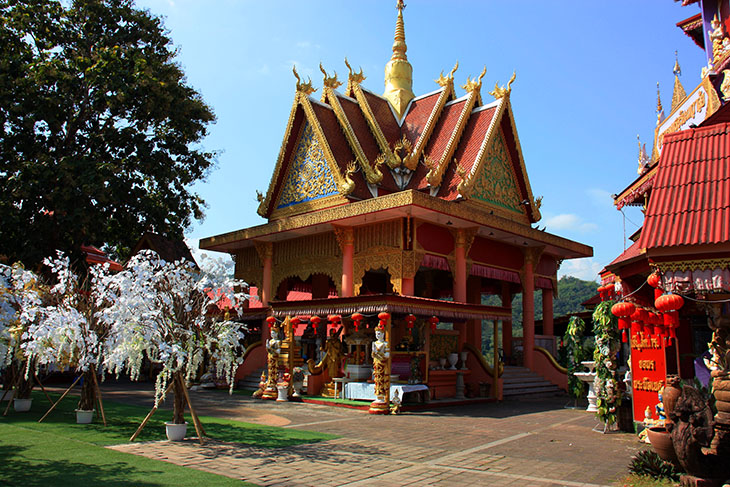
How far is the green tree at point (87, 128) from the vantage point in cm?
1794

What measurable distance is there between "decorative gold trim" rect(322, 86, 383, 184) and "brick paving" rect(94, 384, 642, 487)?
8273 millimetres

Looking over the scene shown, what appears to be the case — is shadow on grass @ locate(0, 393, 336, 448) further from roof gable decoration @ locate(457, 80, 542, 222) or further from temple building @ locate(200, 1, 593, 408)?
roof gable decoration @ locate(457, 80, 542, 222)

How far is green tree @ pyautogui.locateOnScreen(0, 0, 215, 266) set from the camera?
17938 mm

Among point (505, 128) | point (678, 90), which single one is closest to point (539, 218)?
point (505, 128)

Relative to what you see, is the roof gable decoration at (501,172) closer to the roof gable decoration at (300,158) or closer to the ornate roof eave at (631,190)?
the roof gable decoration at (300,158)

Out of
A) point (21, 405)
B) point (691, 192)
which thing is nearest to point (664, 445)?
point (691, 192)

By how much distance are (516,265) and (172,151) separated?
13004 mm

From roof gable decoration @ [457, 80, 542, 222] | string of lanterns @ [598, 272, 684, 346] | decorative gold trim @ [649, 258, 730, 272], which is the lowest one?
string of lanterns @ [598, 272, 684, 346]

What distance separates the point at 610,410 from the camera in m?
10.2

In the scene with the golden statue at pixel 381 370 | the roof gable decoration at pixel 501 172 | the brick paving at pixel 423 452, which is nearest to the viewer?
the brick paving at pixel 423 452

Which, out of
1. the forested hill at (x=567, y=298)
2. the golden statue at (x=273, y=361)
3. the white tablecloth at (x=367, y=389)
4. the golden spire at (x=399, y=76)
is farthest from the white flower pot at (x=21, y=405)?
the forested hill at (x=567, y=298)

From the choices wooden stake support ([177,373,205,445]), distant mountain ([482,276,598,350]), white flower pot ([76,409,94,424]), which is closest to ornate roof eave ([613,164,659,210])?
wooden stake support ([177,373,205,445])

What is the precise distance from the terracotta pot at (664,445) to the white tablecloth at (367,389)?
7900 millimetres

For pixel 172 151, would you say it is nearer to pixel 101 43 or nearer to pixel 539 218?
pixel 101 43
